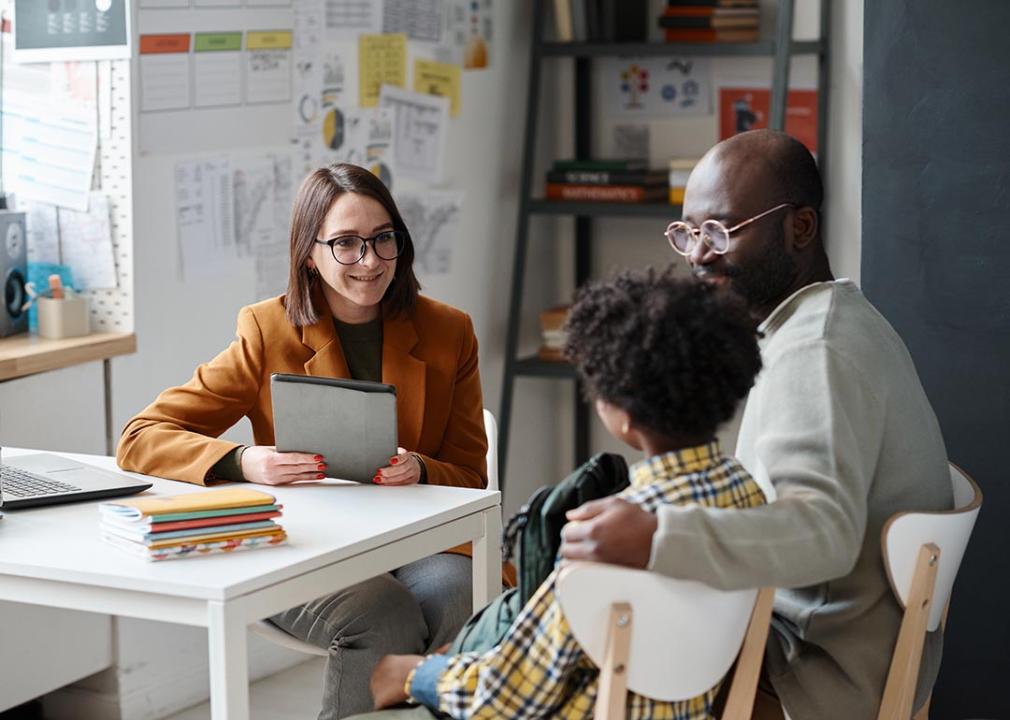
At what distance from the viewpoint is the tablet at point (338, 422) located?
220 centimetres

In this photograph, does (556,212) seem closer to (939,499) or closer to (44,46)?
(44,46)

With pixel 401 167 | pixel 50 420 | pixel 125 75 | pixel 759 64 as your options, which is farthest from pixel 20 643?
pixel 759 64

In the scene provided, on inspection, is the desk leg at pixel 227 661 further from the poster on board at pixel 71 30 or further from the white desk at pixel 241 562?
the poster on board at pixel 71 30

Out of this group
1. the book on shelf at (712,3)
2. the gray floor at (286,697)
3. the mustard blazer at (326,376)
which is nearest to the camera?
the mustard blazer at (326,376)

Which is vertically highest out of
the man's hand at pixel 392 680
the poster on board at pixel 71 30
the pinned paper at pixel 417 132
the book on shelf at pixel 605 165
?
the poster on board at pixel 71 30

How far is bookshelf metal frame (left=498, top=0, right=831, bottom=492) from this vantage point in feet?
12.9

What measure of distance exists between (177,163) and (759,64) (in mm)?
1860

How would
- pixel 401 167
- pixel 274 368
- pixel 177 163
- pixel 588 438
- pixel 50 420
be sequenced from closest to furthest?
1. pixel 274 368
2. pixel 50 420
3. pixel 177 163
4. pixel 401 167
5. pixel 588 438

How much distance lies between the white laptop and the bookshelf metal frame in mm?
2095

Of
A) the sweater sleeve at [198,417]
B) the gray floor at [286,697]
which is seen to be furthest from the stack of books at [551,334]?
the sweater sleeve at [198,417]

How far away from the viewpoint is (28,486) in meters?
2.22

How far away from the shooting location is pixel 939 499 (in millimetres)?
1880

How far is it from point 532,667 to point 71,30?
2.02 m

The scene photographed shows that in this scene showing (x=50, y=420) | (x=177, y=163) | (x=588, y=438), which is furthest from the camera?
(x=588, y=438)
